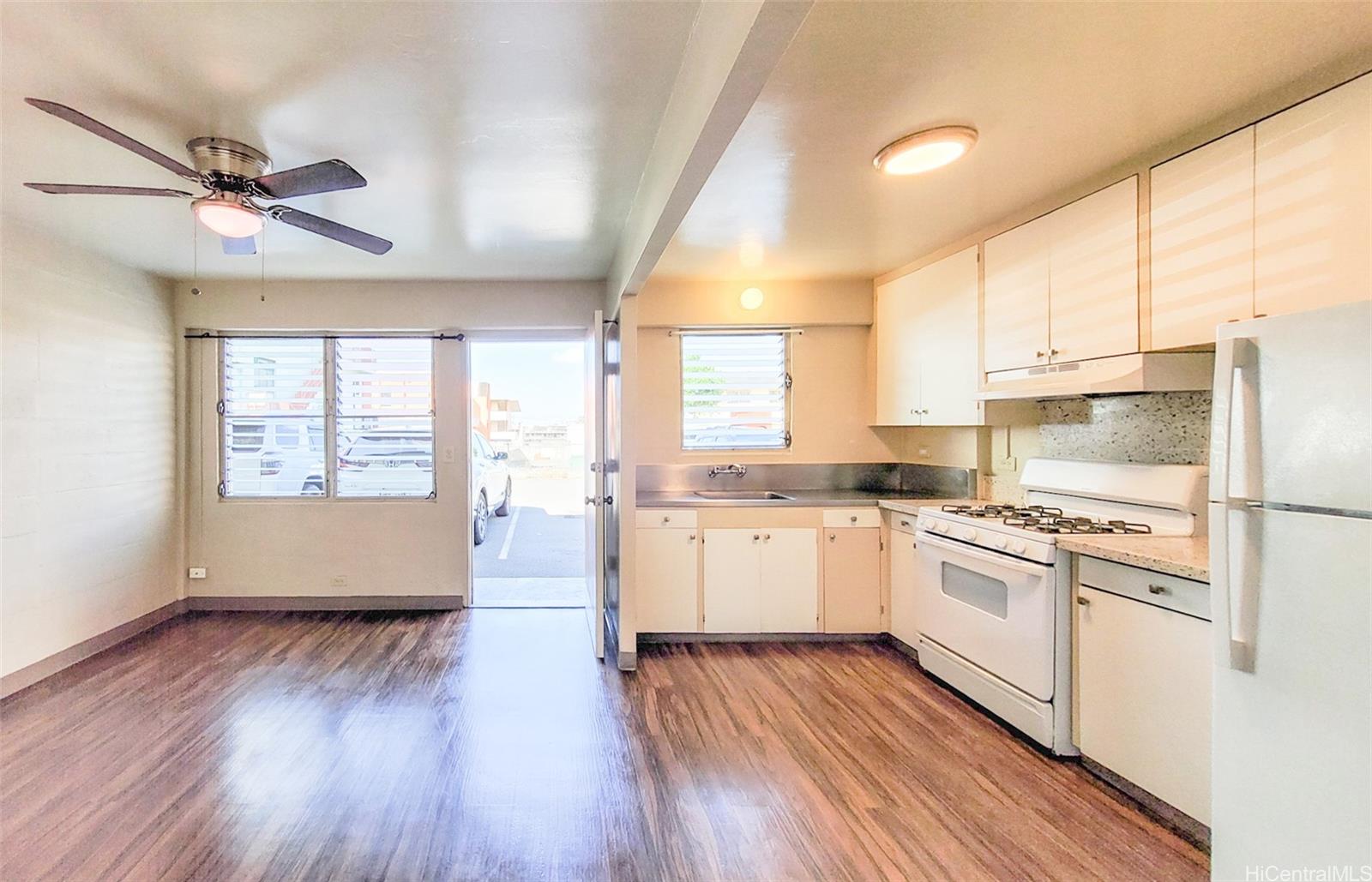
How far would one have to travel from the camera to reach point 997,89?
1.70 metres

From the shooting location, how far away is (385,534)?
4.14 metres

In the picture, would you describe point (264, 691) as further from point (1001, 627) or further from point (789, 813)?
point (1001, 627)

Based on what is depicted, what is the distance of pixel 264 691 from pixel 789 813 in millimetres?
2614

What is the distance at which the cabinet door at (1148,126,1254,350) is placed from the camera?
5.99 feet

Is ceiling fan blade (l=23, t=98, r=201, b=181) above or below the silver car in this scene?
above

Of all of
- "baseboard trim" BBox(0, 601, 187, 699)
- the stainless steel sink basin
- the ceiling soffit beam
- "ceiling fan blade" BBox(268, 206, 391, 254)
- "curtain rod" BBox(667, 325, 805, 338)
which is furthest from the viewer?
"curtain rod" BBox(667, 325, 805, 338)

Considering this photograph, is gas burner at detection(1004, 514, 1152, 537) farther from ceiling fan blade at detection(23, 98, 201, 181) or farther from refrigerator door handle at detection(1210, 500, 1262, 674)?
ceiling fan blade at detection(23, 98, 201, 181)

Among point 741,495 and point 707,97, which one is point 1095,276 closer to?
point 707,97

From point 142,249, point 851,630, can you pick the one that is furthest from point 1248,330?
point 142,249

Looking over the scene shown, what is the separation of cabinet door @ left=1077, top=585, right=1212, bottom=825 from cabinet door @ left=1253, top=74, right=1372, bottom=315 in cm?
106

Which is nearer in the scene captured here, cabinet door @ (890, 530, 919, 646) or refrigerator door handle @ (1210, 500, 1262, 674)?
refrigerator door handle @ (1210, 500, 1262, 674)

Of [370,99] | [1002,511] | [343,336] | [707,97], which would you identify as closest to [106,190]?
[370,99]

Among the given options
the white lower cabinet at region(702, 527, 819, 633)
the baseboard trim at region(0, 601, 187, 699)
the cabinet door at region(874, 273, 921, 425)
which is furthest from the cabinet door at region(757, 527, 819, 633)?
the baseboard trim at region(0, 601, 187, 699)

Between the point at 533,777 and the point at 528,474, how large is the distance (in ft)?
23.6
